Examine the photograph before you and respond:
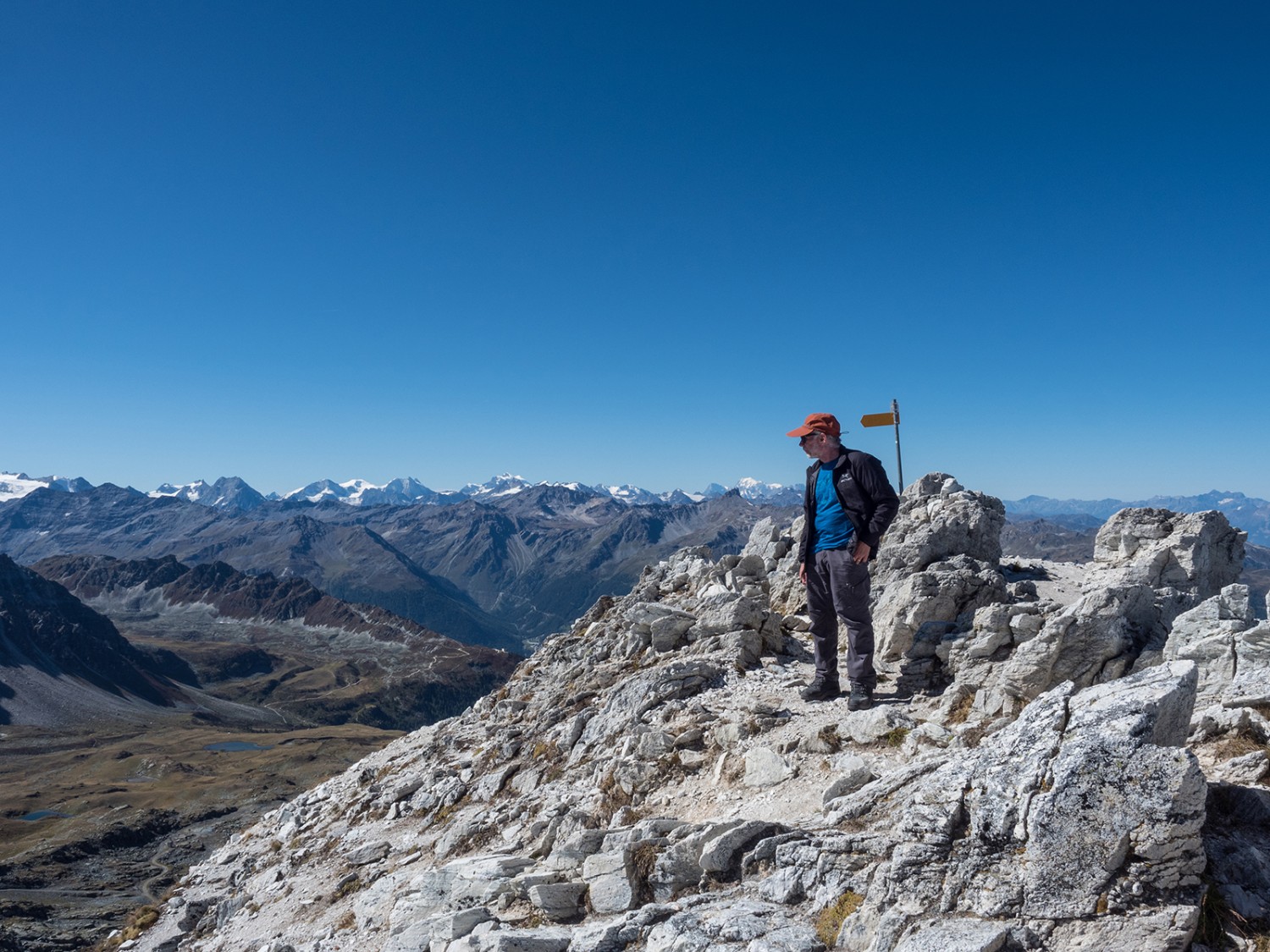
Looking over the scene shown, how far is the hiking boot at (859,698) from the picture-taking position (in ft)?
49.4

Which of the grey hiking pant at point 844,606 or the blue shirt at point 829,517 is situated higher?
the blue shirt at point 829,517

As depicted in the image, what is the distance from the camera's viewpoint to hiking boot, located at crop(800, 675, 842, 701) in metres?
16.4

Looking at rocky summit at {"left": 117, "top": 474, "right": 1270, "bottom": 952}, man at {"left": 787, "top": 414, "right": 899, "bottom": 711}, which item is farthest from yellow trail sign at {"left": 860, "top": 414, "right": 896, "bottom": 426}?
man at {"left": 787, "top": 414, "right": 899, "bottom": 711}

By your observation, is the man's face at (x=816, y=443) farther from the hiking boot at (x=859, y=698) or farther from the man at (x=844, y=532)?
the hiking boot at (x=859, y=698)

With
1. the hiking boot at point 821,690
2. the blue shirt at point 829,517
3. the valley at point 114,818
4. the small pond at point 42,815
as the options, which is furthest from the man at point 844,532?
the small pond at point 42,815

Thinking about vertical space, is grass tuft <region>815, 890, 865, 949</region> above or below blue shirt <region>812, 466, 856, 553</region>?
below

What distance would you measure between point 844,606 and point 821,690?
295 centimetres

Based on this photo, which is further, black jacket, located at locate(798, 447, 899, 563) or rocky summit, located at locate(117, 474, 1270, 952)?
black jacket, located at locate(798, 447, 899, 563)

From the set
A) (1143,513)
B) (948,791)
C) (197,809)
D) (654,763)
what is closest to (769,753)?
(654,763)

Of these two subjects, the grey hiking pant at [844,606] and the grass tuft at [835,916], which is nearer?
the grass tuft at [835,916]

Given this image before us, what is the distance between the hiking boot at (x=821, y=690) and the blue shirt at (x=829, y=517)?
345cm

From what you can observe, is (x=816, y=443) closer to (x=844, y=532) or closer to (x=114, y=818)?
(x=844, y=532)

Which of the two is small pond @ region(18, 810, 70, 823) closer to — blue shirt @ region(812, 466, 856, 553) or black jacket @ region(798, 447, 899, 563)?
blue shirt @ region(812, 466, 856, 553)

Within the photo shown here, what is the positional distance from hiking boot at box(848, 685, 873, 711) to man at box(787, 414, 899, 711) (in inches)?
0.7
